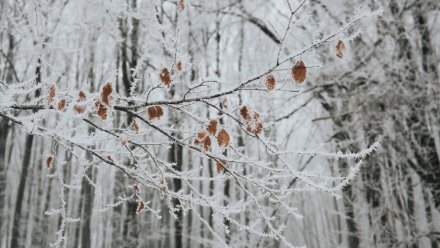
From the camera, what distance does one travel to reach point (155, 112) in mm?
1994

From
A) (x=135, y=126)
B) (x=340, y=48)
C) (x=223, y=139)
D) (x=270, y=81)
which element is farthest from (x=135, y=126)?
(x=340, y=48)

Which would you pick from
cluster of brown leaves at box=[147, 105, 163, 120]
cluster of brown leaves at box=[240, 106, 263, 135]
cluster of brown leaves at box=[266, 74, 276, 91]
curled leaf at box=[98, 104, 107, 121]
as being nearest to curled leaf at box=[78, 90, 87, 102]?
curled leaf at box=[98, 104, 107, 121]

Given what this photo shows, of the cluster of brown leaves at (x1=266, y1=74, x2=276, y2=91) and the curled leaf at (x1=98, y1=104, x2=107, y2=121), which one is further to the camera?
the curled leaf at (x1=98, y1=104, x2=107, y2=121)

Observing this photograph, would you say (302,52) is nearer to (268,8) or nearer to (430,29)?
(430,29)

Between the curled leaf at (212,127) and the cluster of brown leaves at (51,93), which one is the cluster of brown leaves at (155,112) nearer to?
the curled leaf at (212,127)

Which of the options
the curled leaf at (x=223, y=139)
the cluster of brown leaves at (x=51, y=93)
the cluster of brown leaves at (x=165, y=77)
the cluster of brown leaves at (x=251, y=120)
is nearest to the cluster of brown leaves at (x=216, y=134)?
the curled leaf at (x=223, y=139)

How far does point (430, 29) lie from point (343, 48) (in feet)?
14.4

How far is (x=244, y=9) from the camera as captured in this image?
7.89 metres

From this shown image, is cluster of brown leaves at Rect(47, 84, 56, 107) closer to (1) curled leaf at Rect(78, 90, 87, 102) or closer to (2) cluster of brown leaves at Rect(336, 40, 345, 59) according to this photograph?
(1) curled leaf at Rect(78, 90, 87, 102)

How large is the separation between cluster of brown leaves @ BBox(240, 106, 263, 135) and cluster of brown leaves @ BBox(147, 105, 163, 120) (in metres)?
0.38

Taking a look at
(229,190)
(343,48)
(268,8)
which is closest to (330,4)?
(268,8)

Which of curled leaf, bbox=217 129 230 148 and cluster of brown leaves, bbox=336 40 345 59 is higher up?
cluster of brown leaves, bbox=336 40 345 59

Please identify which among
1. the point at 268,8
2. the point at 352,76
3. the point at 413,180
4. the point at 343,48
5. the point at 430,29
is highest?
the point at 268,8

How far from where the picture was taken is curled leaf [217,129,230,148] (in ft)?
6.52
